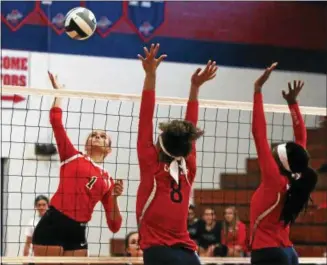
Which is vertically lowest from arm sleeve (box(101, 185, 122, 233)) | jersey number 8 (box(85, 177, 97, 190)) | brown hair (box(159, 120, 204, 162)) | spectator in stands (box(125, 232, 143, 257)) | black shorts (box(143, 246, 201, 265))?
spectator in stands (box(125, 232, 143, 257))

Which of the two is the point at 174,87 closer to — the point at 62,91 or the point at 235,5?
the point at 235,5

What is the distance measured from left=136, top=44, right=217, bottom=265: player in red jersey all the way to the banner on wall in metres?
7.28

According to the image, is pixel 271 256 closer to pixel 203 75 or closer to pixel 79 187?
pixel 203 75

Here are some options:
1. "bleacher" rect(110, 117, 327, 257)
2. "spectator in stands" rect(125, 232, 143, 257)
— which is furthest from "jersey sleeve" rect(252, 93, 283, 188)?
"bleacher" rect(110, 117, 327, 257)

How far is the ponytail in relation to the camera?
18.0 ft

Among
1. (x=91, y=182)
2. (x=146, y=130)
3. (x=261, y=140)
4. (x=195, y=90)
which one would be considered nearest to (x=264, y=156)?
(x=261, y=140)

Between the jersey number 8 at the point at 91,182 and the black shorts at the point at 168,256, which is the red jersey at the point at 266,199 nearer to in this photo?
the black shorts at the point at 168,256

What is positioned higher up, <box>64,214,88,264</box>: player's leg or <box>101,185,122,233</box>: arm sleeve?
<box>101,185,122,233</box>: arm sleeve

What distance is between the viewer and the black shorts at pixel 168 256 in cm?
483

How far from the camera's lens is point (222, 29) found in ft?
44.4

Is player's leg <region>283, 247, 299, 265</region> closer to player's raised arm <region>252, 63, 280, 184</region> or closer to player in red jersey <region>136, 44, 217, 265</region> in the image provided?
player's raised arm <region>252, 63, 280, 184</region>

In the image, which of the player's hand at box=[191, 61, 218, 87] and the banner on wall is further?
the banner on wall

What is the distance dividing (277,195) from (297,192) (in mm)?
133

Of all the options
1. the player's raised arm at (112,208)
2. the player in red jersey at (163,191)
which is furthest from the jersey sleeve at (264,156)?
the player's raised arm at (112,208)
